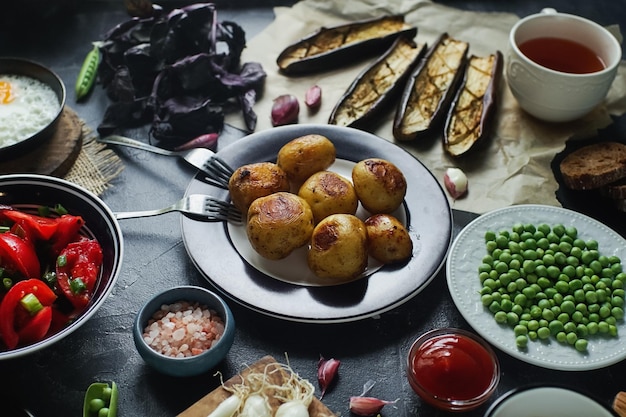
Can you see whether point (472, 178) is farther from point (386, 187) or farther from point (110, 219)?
point (110, 219)

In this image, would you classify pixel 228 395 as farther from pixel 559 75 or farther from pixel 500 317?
pixel 559 75

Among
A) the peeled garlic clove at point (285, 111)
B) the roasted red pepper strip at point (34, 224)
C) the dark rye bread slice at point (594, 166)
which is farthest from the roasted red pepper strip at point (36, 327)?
the dark rye bread slice at point (594, 166)

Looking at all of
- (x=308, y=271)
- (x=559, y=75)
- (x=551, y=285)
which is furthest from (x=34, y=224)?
(x=559, y=75)

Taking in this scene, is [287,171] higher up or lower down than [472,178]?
higher up

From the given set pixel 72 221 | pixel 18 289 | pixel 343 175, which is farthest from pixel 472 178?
pixel 18 289

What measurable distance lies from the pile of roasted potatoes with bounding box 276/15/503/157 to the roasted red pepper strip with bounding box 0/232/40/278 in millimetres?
1053

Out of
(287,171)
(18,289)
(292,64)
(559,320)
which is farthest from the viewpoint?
(292,64)

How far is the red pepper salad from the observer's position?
1460 mm

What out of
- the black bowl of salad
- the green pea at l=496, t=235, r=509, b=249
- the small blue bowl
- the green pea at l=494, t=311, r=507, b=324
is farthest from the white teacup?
the black bowl of salad

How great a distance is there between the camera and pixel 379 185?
1756mm

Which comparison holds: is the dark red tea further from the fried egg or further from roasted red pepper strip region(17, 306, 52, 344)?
roasted red pepper strip region(17, 306, 52, 344)

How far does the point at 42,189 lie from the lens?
174cm

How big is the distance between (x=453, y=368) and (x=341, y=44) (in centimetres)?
147

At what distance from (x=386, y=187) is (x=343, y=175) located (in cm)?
26
